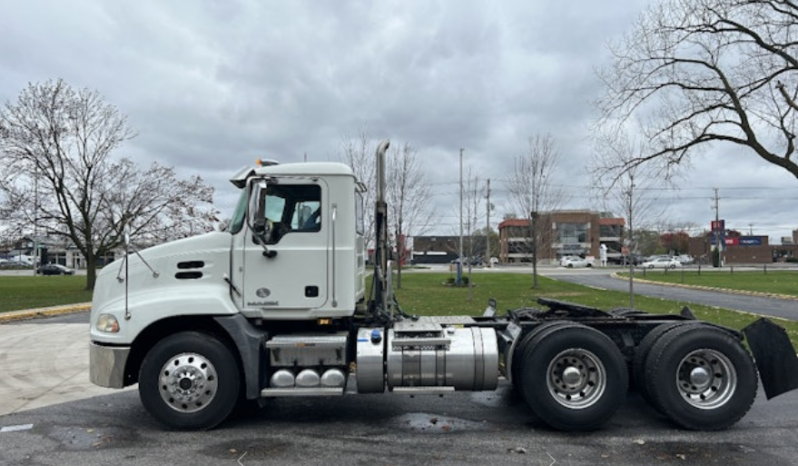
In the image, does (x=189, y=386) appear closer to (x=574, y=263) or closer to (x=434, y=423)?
(x=434, y=423)

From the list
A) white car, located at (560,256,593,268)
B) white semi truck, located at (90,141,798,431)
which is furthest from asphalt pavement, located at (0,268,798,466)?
white car, located at (560,256,593,268)

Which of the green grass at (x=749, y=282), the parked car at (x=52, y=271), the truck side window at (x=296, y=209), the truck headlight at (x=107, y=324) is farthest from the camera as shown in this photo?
the parked car at (x=52, y=271)

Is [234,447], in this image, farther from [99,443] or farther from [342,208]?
[342,208]

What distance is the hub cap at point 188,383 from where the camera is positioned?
19.1 ft

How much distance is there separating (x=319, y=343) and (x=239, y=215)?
63.8 inches

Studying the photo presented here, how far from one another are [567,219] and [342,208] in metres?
94.1

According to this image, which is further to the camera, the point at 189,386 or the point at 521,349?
the point at 521,349

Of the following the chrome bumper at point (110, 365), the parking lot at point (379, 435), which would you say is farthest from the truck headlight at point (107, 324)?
the parking lot at point (379, 435)

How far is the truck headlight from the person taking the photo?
5.94 metres

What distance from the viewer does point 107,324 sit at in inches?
237

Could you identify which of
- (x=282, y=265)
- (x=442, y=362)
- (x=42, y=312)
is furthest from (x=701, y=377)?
(x=42, y=312)

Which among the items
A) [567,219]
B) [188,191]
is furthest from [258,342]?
[567,219]

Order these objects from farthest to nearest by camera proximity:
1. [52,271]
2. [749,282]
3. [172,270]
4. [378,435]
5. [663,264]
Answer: [663,264] → [52,271] → [749,282] → [172,270] → [378,435]

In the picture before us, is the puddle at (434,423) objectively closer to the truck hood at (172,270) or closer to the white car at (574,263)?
the truck hood at (172,270)
